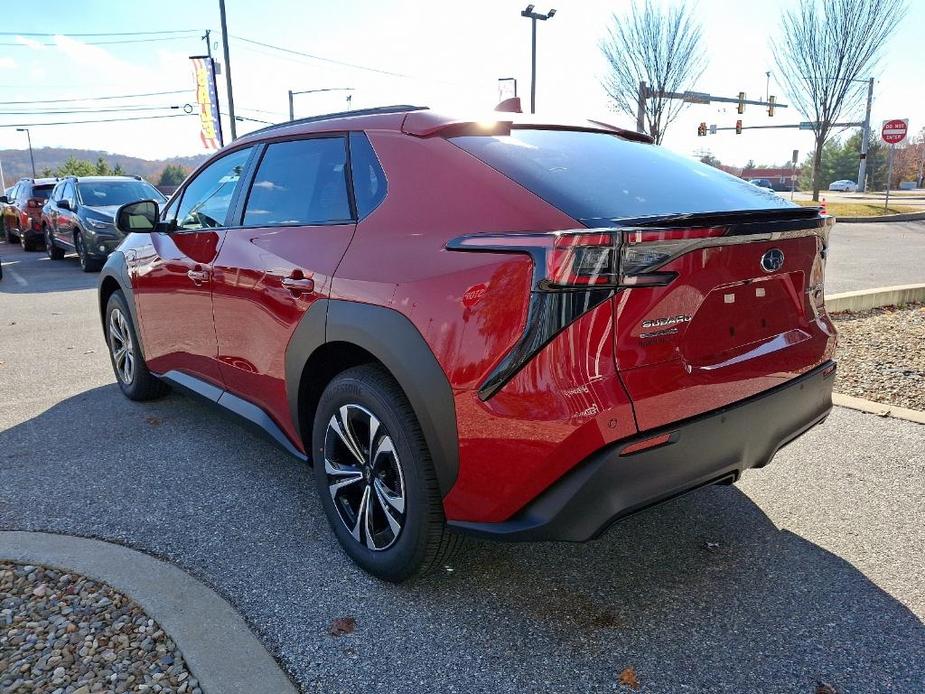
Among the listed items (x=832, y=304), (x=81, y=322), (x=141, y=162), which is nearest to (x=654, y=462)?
(x=832, y=304)

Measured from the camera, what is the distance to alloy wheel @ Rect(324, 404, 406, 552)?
2.50m

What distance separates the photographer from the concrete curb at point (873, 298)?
278 inches

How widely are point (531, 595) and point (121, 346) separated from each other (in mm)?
3761

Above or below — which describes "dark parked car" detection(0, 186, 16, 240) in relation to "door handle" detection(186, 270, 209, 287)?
above

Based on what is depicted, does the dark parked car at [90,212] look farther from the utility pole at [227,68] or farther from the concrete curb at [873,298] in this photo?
the concrete curb at [873,298]

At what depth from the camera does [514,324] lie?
2.00 metres

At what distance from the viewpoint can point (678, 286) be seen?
2.05m

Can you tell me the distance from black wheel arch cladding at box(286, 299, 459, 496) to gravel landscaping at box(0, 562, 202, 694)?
1024mm

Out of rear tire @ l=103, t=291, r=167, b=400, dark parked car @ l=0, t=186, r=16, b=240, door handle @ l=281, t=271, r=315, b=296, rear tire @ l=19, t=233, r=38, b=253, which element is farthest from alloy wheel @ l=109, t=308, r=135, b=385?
dark parked car @ l=0, t=186, r=16, b=240

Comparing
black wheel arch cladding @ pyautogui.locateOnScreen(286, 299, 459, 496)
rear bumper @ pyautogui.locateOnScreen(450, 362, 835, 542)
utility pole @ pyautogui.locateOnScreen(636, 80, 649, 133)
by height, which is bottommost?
rear bumper @ pyautogui.locateOnScreen(450, 362, 835, 542)

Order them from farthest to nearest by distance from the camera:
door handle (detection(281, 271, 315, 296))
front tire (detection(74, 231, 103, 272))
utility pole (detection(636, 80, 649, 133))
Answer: utility pole (detection(636, 80, 649, 133)), front tire (detection(74, 231, 103, 272)), door handle (detection(281, 271, 315, 296))

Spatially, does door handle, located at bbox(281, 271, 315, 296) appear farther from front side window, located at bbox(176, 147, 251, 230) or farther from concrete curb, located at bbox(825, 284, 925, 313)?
concrete curb, located at bbox(825, 284, 925, 313)

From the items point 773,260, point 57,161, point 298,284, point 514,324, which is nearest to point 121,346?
point 298,284

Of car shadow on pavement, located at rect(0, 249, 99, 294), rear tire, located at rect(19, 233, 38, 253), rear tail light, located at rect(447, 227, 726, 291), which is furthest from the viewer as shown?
rear tire, located at rect(19, 233, 38, 253)
